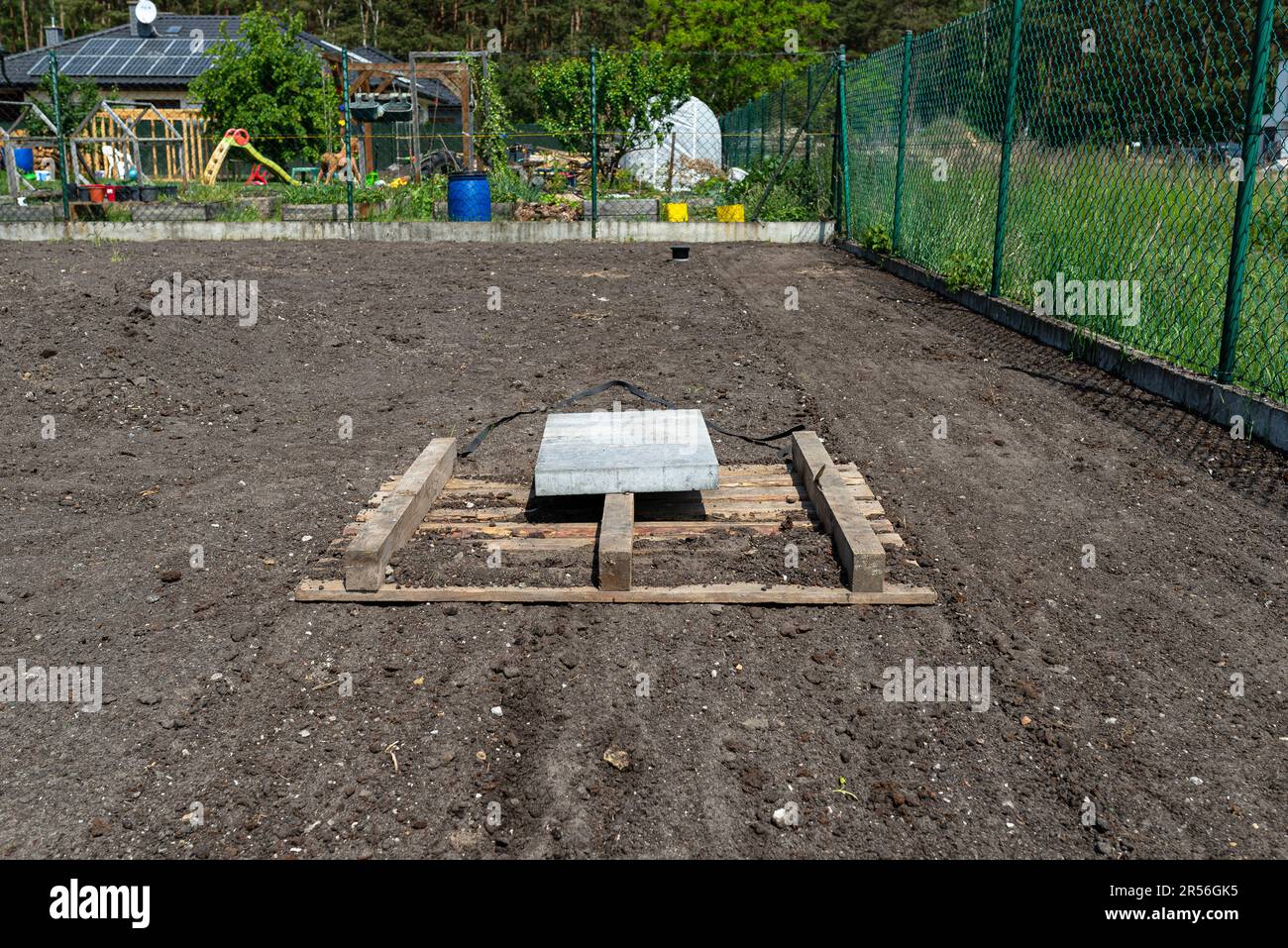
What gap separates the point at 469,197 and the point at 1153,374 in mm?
11763

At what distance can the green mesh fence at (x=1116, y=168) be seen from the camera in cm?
602

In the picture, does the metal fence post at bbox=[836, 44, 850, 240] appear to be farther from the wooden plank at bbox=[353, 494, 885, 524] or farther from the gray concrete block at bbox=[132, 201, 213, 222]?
the wooden plank at bbox=[353, 494, 885, 524]

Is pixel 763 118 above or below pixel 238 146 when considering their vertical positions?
above

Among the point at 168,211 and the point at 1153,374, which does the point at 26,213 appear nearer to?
the point at 168,211

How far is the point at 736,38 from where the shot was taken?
39562 mm

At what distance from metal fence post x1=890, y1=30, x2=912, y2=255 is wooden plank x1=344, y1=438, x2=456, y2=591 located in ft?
27.7

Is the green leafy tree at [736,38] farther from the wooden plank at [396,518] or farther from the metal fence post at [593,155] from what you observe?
the wooden plank at [396,518]

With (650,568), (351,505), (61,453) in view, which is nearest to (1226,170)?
(650,568)

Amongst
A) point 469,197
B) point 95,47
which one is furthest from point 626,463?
point 95,47

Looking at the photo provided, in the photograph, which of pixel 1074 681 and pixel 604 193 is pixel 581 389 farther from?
pixel 604 193

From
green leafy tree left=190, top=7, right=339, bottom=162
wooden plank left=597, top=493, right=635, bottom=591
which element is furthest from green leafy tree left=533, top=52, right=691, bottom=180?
wooden plank left=597, top=493, right=635, bottom=591

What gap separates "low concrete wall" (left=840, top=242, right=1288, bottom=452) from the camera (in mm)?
5500

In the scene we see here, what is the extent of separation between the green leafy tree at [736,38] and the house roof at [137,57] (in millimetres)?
9381
